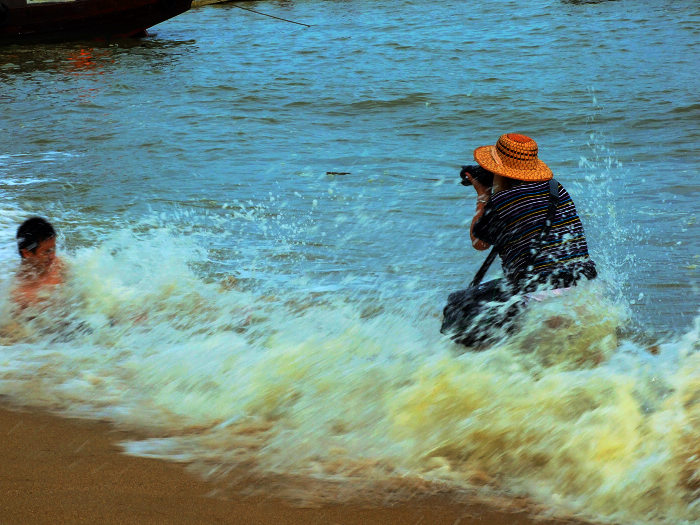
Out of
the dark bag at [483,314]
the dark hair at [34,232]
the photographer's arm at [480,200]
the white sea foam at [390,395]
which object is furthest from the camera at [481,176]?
the dark hair at [34,232]

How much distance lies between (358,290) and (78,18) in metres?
20.4

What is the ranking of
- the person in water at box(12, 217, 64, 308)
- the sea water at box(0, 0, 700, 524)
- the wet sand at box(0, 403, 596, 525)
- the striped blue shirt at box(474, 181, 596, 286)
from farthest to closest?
1. the person in water at box(12, 217, 64, 308)
2. the striped blue shirt at box(474, 181, 596, 286)
3. the sea water at box(0, 0, 700, 524)
4. the wet sand at box(0, 403, 596, 525)

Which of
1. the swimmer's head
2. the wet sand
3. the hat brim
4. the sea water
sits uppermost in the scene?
the hat brim

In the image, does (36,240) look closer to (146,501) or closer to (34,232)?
(34,232)

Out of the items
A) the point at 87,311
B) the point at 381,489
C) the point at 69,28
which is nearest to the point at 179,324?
the point at 87,311

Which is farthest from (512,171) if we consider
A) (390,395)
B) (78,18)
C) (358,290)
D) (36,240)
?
(78,18)

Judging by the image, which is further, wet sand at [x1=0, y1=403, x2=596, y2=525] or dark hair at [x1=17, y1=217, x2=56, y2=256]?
dark hair at [x1=17, y1=217, x2=56, y2=256]

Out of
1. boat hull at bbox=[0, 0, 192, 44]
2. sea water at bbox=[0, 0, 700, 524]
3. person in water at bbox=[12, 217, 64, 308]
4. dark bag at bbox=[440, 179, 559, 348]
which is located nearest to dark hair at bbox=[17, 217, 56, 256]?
person in water at bbox=[12, 217, 64, 308]

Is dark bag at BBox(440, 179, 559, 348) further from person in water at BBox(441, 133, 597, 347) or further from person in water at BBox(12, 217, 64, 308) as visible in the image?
person in water at BBox(12, 217, 64, 308)

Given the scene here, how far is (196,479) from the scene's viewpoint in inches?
118

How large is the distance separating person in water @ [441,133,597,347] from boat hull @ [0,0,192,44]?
21984 mm

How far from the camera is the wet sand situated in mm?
2740

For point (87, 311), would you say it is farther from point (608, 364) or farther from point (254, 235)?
point (608, 364)

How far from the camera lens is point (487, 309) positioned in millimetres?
3852
